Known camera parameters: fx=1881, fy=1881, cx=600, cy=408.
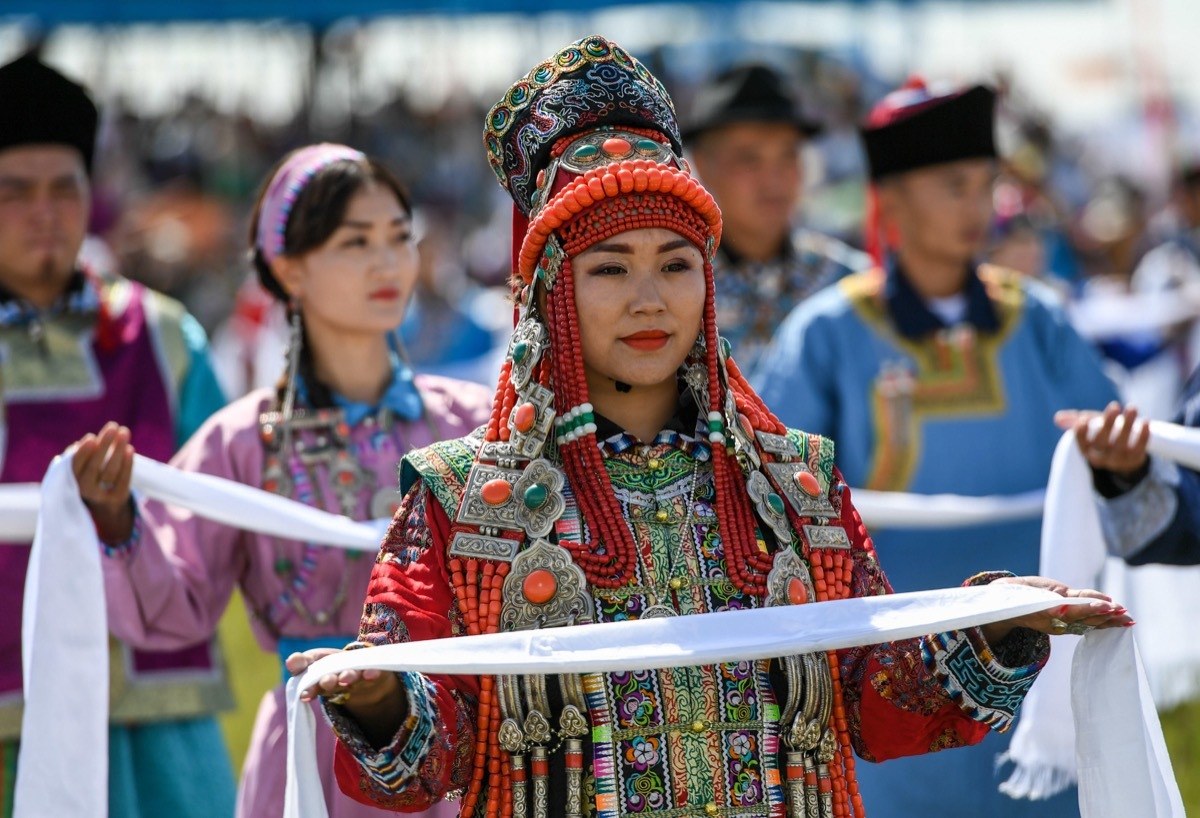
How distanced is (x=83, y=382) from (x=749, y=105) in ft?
9.64

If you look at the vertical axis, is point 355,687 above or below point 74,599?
below

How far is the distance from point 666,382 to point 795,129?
402 cm

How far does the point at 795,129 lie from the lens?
6875 mm

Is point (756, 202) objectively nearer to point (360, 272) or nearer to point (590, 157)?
point (360, 272)

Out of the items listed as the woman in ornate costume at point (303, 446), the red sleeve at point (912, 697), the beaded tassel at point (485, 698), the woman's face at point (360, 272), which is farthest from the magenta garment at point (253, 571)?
the red sleeve at point (912, 697)

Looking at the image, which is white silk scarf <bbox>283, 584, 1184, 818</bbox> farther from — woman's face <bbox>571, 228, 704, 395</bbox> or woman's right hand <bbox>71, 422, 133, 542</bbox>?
woman's right hand <bbox>71, 422, 133, 542</bbox>

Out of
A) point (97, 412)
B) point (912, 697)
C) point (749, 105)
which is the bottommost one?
point (912, 697)

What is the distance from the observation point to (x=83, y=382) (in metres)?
4.79

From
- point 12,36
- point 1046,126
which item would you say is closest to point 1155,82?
point 1046,126

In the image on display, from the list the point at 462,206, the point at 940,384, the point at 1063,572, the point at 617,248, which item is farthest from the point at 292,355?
the point at 462,206

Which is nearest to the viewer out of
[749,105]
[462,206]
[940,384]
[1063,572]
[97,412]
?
[1063,572]

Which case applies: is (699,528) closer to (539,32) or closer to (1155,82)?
(1155,82)

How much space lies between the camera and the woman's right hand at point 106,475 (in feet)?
12.8

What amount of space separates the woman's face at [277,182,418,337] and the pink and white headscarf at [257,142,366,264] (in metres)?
0.08
